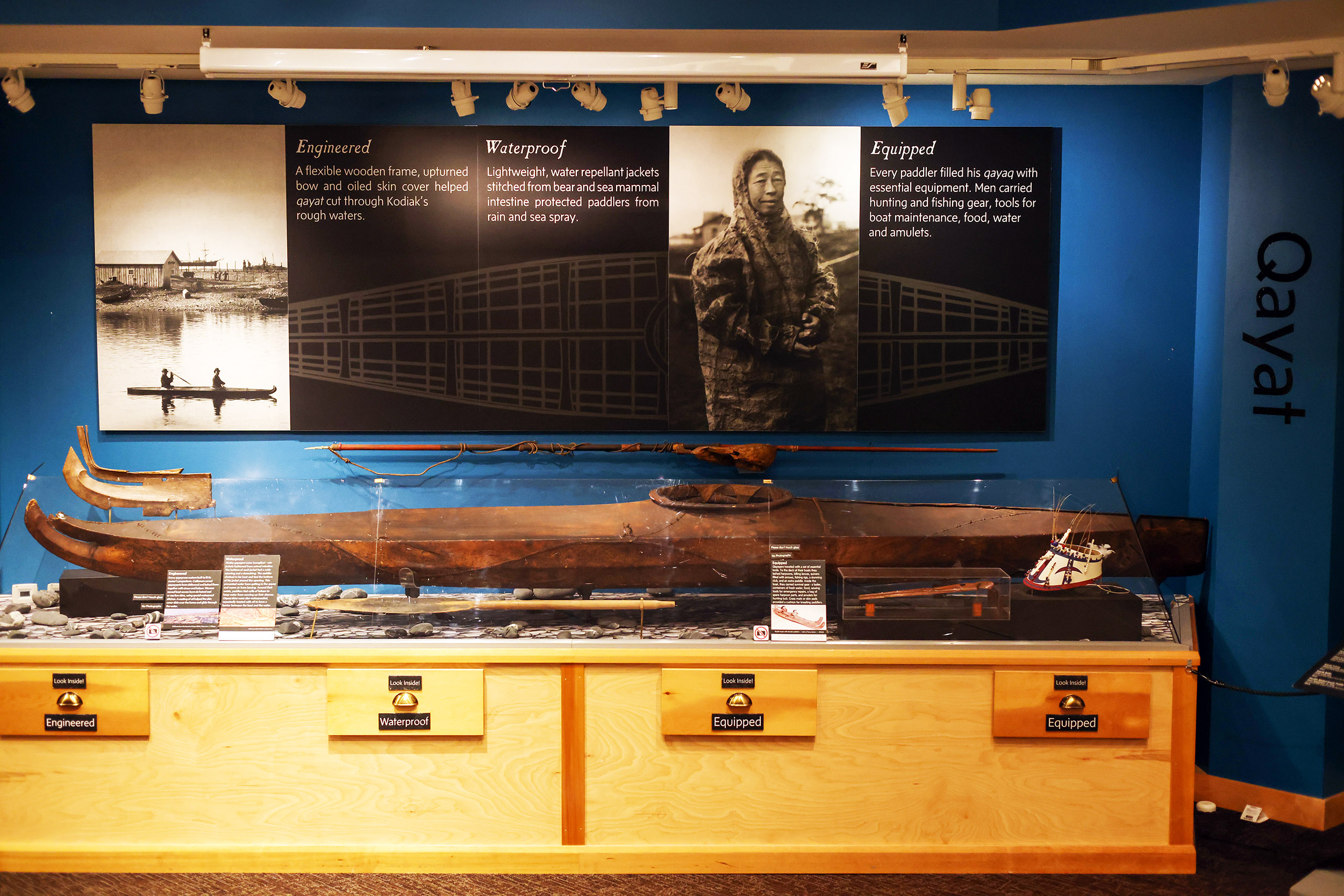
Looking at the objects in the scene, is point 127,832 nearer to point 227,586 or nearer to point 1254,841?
point 227,586

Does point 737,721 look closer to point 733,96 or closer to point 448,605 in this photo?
point 448,605

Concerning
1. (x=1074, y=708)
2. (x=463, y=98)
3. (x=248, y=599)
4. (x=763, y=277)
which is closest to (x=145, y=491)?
(x=248, y=599)

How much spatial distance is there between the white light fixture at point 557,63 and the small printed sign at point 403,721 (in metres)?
Result: 1.91

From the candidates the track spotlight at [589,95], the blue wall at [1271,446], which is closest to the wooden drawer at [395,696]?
the track spotlight at [589,95]

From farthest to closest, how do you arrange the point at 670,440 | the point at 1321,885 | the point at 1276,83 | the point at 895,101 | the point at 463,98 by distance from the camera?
the point at 670,440, the point at 463,98, the point at 895,101, the point at 1276,83, the point at 1321,885

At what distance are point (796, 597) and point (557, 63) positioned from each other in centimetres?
177

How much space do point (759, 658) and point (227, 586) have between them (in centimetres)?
161

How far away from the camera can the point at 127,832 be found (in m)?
2.80

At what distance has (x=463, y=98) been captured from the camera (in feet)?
10.5

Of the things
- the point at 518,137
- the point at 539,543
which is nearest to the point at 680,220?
the point at 518,137

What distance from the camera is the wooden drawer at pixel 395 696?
275 centimetres

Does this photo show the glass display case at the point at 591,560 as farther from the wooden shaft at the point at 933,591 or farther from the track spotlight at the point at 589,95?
the track spotlight at the point at 589,95

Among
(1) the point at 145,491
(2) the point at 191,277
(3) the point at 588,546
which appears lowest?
(3) the point at 588,546

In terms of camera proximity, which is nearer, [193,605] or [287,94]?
[193,605]
